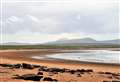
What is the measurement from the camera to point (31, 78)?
20.3 metres

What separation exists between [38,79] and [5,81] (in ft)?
6.68

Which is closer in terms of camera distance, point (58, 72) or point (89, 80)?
point (89, 80)

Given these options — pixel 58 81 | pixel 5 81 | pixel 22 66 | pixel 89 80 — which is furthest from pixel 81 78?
pixel 22 66

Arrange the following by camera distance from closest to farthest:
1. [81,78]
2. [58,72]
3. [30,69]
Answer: [81,78] → [58,72] → [30,69]

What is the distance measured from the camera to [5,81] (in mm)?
19797

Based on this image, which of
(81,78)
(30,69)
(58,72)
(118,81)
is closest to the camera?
(118,81)

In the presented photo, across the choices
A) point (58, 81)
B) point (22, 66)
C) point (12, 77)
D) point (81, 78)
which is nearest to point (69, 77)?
point (81, 78)

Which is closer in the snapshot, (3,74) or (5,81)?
(5,81)

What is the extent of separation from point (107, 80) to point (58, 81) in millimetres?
3759

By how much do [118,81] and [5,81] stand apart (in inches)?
288

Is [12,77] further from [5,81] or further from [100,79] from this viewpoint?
[100,79]

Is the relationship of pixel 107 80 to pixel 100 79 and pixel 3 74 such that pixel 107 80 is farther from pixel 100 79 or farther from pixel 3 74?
pixel 3 74

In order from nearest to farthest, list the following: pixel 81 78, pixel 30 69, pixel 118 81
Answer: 1. pixel 118 81
2. pixel 81 78
3. pixel 30 69

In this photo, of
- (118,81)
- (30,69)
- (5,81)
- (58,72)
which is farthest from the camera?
(30,69)
